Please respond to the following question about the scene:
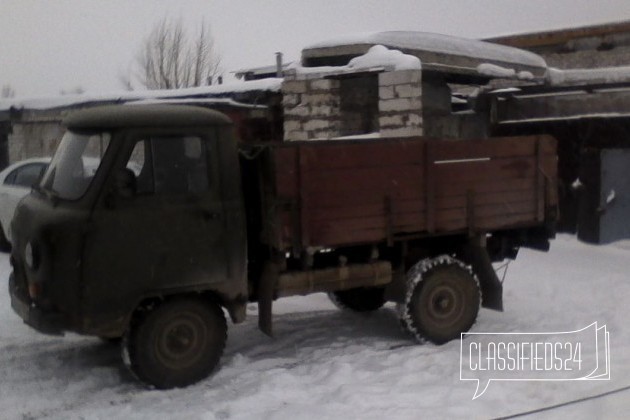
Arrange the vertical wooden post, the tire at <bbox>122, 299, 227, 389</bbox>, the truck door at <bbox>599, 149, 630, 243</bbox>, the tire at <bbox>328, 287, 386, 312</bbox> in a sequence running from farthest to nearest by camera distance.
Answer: the truck door at <bbox>599, 149, 630, 243</bbox>
the tire at <bbox>328, 287, 386, 312</bbox>
the vertical wooden post
the tire at <bbox>122, 299, 227, 389</bbox>

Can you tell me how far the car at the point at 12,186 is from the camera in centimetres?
1112

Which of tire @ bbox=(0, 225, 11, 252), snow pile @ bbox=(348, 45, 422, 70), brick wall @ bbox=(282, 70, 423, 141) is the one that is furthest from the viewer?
tire @ bbox=(0, 225, 11, 252)

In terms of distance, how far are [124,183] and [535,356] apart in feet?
12.1

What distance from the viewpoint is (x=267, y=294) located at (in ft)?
20.7

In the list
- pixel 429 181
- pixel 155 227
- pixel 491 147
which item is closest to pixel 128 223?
pixel 155 227

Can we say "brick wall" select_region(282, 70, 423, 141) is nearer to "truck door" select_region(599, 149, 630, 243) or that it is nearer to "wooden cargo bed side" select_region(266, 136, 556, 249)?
"wooden cargo bed side" select_region(266, 136, 556, 249)

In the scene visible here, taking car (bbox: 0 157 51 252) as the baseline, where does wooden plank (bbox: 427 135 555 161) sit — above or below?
above

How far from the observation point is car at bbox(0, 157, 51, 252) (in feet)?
36.5

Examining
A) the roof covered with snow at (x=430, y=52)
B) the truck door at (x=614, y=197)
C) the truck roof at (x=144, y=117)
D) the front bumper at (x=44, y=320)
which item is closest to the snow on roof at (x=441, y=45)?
the roof covered with snow at (x=430, y=52)

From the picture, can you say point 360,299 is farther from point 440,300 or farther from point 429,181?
point 429,181

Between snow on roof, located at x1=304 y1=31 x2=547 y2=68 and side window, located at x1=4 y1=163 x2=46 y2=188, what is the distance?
4.51 meters

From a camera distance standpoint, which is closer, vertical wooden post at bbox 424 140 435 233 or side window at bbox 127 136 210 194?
side window at bbox 127 136 210 194

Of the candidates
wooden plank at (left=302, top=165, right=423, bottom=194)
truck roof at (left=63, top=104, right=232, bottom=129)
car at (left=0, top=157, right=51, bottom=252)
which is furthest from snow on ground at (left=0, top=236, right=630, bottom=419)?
car at (left=0, top=157, right=51, bottom=252)

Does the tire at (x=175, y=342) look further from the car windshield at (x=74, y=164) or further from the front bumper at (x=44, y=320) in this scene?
the car windshield at (x=74, y=164)
